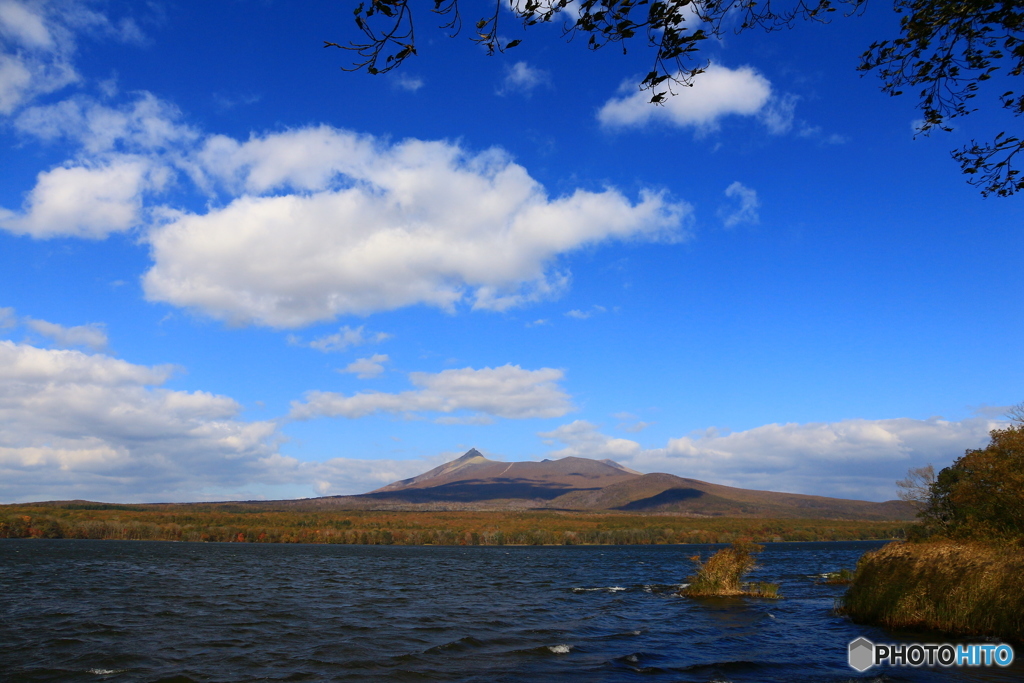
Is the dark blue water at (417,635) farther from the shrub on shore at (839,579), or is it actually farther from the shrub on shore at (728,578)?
the shrub on shore at (839,579)

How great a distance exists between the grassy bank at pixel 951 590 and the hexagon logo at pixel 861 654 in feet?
9.58

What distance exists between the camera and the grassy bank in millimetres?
23188

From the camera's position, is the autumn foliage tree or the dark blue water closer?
the dark blue water

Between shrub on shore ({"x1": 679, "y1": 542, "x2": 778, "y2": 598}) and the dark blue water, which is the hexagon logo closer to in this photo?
the dark blue water

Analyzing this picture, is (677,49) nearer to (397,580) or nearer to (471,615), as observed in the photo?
(471,615)

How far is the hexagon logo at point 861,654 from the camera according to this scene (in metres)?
22.5

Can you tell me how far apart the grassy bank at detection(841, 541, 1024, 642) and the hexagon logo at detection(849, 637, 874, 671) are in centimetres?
292

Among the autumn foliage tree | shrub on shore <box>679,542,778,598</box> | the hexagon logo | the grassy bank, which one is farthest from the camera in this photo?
shrub on shore <box>679,542,778,598</box>

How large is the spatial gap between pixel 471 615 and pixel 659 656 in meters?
Answer: 15.8

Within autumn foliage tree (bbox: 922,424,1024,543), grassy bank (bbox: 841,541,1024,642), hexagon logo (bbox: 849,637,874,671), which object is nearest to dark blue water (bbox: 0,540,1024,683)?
hexagon logo (bbox: 849,637,874,671)

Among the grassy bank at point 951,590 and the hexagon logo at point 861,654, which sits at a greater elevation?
the grassy bank at point 951,590

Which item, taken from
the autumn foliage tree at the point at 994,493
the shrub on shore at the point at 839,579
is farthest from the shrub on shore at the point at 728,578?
the shrub on shore at the point at 839,579

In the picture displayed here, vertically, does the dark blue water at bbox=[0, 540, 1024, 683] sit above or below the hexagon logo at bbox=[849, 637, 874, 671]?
below

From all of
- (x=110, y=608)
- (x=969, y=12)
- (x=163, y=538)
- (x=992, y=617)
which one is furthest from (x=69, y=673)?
(x=163, y=538)
